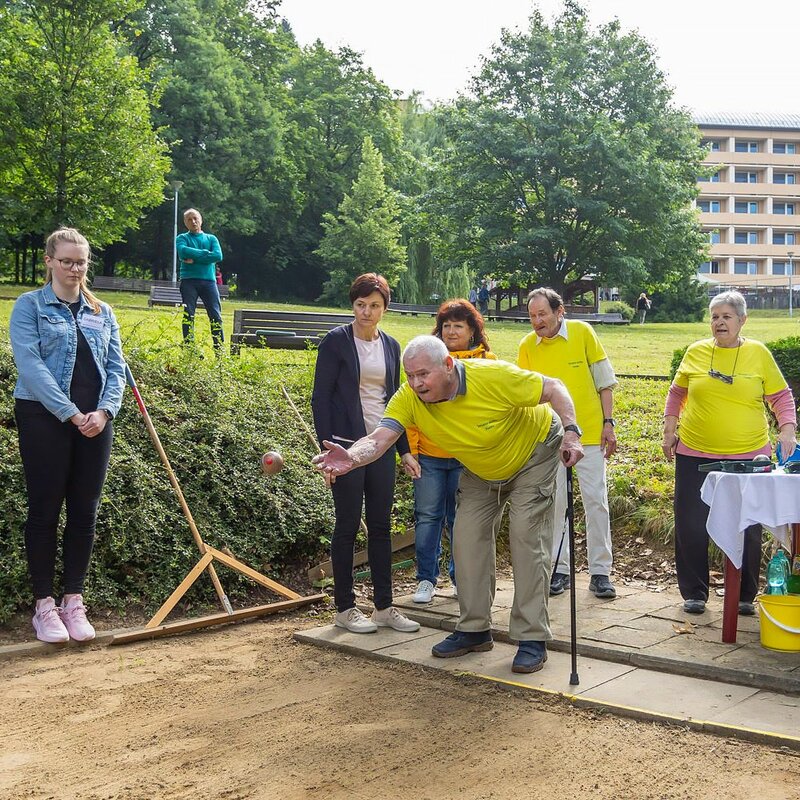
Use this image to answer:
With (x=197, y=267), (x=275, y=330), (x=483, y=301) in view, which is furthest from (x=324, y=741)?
(x=483, y=301)

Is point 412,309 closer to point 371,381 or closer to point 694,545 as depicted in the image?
point 694,545

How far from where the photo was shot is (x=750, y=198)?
71812 mm

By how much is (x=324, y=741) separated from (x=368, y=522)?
5.79 ft

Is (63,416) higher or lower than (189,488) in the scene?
higher

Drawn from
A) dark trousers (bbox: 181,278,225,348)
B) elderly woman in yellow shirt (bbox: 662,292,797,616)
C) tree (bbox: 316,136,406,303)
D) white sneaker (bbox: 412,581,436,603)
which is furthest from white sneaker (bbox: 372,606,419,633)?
tree (bbox: 316,136,406,303)

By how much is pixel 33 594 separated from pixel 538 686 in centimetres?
323

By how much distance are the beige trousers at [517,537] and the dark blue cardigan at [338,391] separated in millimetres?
812

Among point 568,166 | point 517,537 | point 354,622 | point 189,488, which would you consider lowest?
point 354,622

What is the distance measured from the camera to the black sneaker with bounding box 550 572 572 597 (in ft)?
20.9

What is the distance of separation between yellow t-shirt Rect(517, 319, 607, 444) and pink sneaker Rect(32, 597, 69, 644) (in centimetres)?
329

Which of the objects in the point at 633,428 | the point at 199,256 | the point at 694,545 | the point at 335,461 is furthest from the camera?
the point at 199,256

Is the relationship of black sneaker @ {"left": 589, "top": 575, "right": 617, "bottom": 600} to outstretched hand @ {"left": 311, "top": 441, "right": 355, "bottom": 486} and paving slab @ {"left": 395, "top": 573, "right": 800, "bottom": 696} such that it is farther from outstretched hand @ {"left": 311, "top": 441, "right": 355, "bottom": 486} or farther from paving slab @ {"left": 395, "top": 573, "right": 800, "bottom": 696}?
outstretched hand @ {"left": 311, "top": 441, "right": 355, "bottom": 486}

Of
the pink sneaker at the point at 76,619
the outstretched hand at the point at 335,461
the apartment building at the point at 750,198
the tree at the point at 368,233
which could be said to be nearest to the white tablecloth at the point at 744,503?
the outstretched hand at the point at 335,461

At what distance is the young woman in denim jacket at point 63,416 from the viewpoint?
18.0 feet
